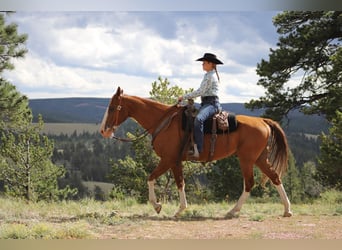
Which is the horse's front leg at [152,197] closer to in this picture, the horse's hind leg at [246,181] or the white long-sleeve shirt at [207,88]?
the horse's hind leg at [246,181]

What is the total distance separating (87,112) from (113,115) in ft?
2.66

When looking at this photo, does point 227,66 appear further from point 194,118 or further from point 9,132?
point 9,132

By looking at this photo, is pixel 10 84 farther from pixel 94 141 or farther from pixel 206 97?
pixel 206 97

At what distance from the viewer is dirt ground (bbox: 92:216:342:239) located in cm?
420

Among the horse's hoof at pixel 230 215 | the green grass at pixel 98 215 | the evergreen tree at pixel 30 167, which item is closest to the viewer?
the green grass at pixel 98 215

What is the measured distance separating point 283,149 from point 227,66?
3.92 ft

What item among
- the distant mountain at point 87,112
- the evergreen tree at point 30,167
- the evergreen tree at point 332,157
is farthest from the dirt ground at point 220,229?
the evergreen tree at point 30,167

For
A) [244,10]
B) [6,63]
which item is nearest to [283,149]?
[244,10]

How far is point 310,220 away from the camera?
463 centimetres

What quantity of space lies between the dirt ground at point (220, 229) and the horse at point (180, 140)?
0.22 m

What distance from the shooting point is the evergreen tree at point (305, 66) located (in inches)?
216

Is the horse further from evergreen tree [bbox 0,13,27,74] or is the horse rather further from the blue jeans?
evergreen tree [bbox 0,13,27,74]

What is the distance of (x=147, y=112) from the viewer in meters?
4.69

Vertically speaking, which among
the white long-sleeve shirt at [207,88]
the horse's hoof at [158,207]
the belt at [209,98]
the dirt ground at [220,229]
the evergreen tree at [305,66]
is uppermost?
the evergreen tree at [305,66]
